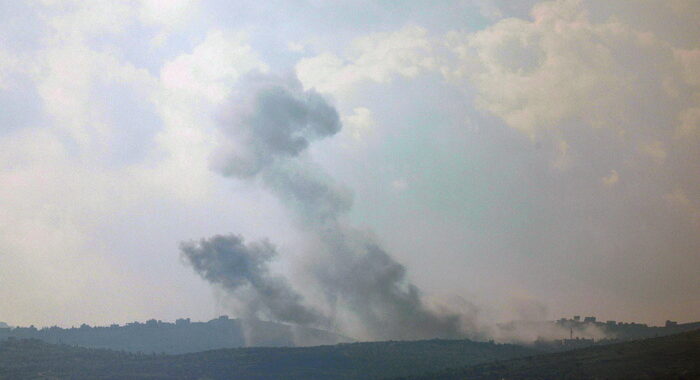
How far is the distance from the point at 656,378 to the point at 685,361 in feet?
58.0

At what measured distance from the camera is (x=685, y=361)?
196000 millimetres

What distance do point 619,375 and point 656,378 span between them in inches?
591

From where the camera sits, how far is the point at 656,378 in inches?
7224

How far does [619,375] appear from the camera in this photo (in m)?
198

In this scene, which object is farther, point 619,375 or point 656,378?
point 619,375

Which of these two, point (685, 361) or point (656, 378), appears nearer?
point (656, 378)

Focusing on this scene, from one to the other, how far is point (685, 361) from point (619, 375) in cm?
1688
